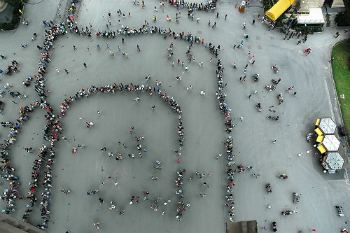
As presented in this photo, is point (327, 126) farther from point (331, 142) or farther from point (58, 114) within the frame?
point (58, 114)

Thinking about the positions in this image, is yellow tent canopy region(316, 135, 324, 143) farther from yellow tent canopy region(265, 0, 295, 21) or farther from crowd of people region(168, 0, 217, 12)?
crowd of people region(168, 0, 217, 12)

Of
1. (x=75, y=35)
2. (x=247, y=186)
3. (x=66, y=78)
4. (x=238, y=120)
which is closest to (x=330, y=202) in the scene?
(x=247, y=186)

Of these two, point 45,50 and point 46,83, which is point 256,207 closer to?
point 46,83

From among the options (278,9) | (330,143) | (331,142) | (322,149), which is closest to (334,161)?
(322,149)

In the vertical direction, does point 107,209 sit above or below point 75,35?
below

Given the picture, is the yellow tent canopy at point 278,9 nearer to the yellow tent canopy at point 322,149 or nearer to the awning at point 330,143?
the awning at point 330,143

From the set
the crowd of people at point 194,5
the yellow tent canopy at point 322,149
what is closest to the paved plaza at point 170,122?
the crowd of people at point 194,5

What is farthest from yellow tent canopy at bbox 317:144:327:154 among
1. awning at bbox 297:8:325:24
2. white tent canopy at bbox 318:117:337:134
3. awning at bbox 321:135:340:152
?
awning at bbox 297:8:325:24
